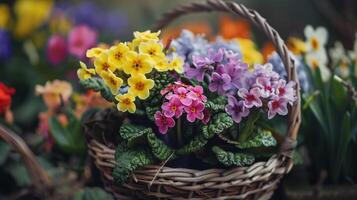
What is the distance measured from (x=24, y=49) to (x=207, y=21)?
3.20ft

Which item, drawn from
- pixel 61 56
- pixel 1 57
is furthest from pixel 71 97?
pixel 1 57

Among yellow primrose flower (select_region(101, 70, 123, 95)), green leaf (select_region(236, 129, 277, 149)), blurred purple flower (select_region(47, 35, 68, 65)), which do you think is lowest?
green leaf (select_region(236, 129, 277, 149))

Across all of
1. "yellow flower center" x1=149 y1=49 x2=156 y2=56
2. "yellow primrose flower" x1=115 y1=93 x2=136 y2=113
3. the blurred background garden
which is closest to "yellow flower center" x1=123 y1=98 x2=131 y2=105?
"yellow primrose flower" x1=115 y1=93 x2=136 y2=113

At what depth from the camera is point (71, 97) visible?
62.2 inches

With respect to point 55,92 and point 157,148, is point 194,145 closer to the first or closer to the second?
point 157,148

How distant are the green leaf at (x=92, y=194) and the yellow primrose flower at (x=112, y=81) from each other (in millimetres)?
277

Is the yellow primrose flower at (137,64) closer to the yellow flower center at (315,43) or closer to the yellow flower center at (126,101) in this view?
the yellow flower center at (126,101)

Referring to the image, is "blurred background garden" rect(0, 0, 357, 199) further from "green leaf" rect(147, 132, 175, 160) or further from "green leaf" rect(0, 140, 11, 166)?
"green leaf" rect(147, 132, 175, 160)

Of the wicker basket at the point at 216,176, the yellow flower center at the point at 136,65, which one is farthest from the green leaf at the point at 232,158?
the yellow flower center at the point at 136,65

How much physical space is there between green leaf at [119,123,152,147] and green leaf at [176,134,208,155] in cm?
8

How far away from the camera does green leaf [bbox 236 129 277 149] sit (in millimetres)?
1094

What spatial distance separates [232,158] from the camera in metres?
1.07

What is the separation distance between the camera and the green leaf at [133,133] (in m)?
1.07

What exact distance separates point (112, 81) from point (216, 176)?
28cm
